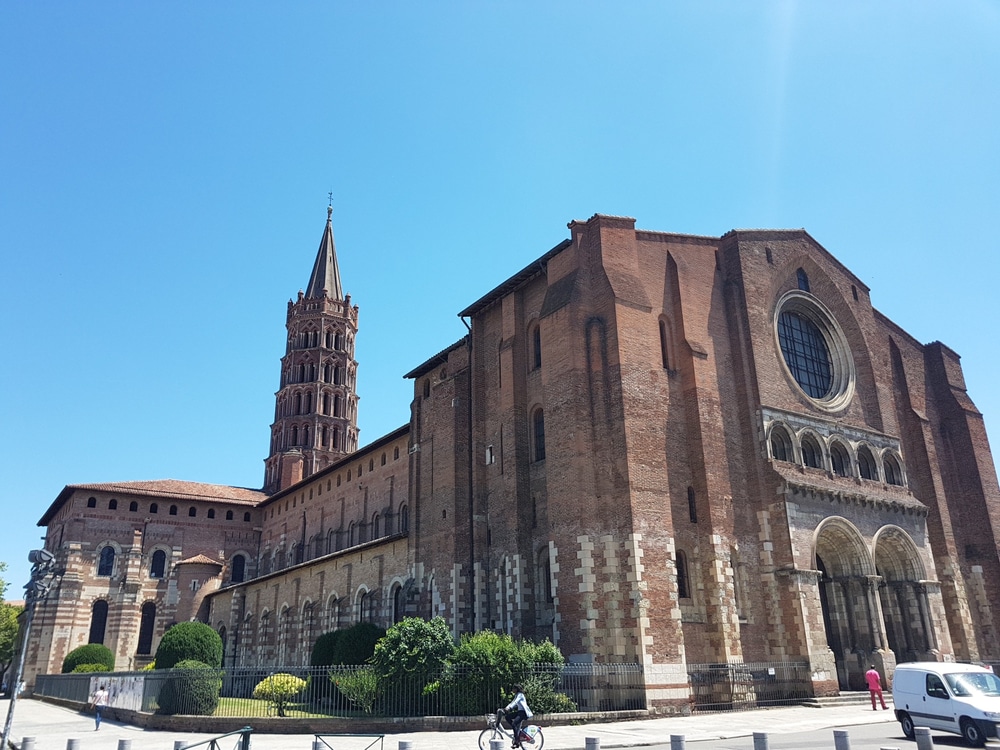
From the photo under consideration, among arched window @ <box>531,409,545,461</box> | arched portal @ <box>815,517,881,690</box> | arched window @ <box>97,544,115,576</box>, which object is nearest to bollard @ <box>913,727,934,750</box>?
arched portal @ <box>815,517,881,690</box>

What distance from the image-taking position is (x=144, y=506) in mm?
55469

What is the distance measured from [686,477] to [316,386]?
164ft

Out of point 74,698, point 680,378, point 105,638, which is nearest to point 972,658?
point 680,378

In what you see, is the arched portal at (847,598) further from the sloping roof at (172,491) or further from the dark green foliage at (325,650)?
the sloping roof at (172,491)

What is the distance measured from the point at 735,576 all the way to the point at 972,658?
12.3 meters

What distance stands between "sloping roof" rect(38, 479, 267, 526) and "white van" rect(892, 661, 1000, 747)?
5082cm

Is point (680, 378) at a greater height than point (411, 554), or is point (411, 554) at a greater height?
point (680, 378)

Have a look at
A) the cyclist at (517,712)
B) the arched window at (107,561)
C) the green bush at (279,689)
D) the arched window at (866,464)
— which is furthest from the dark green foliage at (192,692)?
the arched window at (107,561)

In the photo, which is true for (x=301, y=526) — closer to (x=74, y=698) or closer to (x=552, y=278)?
(x=74, y=698)

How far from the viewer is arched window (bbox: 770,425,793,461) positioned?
2691 centimetres

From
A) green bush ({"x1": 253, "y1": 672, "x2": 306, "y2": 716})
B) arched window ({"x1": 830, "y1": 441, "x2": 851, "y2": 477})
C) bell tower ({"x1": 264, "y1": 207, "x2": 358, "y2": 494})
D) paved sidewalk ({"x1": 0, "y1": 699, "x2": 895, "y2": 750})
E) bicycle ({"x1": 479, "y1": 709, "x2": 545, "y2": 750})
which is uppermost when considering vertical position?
bell tower ({"x1": 264, "y1": 207, "x2": 358, "y2": 494})

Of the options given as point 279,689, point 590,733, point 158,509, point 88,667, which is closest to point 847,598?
point 590,733

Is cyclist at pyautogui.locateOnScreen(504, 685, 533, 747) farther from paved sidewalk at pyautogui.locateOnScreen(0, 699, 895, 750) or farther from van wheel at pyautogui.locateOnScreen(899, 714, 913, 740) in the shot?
van wheel at pyautogui.locateOnScreen(899, 714, 913, 740)

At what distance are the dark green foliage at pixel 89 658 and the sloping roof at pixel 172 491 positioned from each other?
1233 centimetres
